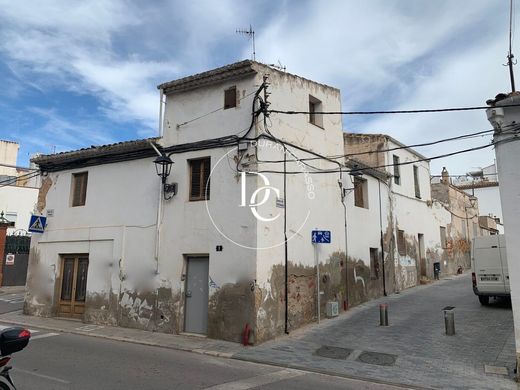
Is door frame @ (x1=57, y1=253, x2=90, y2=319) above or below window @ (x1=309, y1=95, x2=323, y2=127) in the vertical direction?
below

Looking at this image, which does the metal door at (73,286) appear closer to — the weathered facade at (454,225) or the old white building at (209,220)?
the old white building at (209,220)

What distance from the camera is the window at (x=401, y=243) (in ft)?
63.0

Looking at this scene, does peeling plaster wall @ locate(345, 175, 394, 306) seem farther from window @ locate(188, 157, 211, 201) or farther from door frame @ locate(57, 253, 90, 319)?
door frame @ locate(57, 253, 90, 319)

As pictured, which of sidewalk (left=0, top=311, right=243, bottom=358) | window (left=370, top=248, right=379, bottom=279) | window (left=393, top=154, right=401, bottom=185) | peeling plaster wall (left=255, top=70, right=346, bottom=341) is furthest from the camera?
window (left=393, top=154, right=401, bottom=185)

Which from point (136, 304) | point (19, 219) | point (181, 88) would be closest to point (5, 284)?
point (19, 219)

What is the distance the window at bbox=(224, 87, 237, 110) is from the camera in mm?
11688

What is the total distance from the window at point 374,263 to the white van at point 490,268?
3.58m

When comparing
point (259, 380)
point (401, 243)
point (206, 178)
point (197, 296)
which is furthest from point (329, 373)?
point (401, 243)

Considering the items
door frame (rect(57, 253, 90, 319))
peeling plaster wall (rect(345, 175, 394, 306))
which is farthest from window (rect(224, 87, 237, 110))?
door frame (rect(57, 253, 90, 319))

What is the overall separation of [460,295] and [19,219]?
29.8 metres

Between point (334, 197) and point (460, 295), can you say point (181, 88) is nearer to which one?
point (334, 197)

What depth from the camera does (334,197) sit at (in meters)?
13.9

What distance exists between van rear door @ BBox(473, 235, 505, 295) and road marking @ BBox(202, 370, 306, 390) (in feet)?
28.7

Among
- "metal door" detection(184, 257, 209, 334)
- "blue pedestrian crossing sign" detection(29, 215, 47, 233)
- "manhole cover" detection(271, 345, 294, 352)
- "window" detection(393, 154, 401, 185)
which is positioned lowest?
"manhole cover" detection(271, 345, 294, 352)
